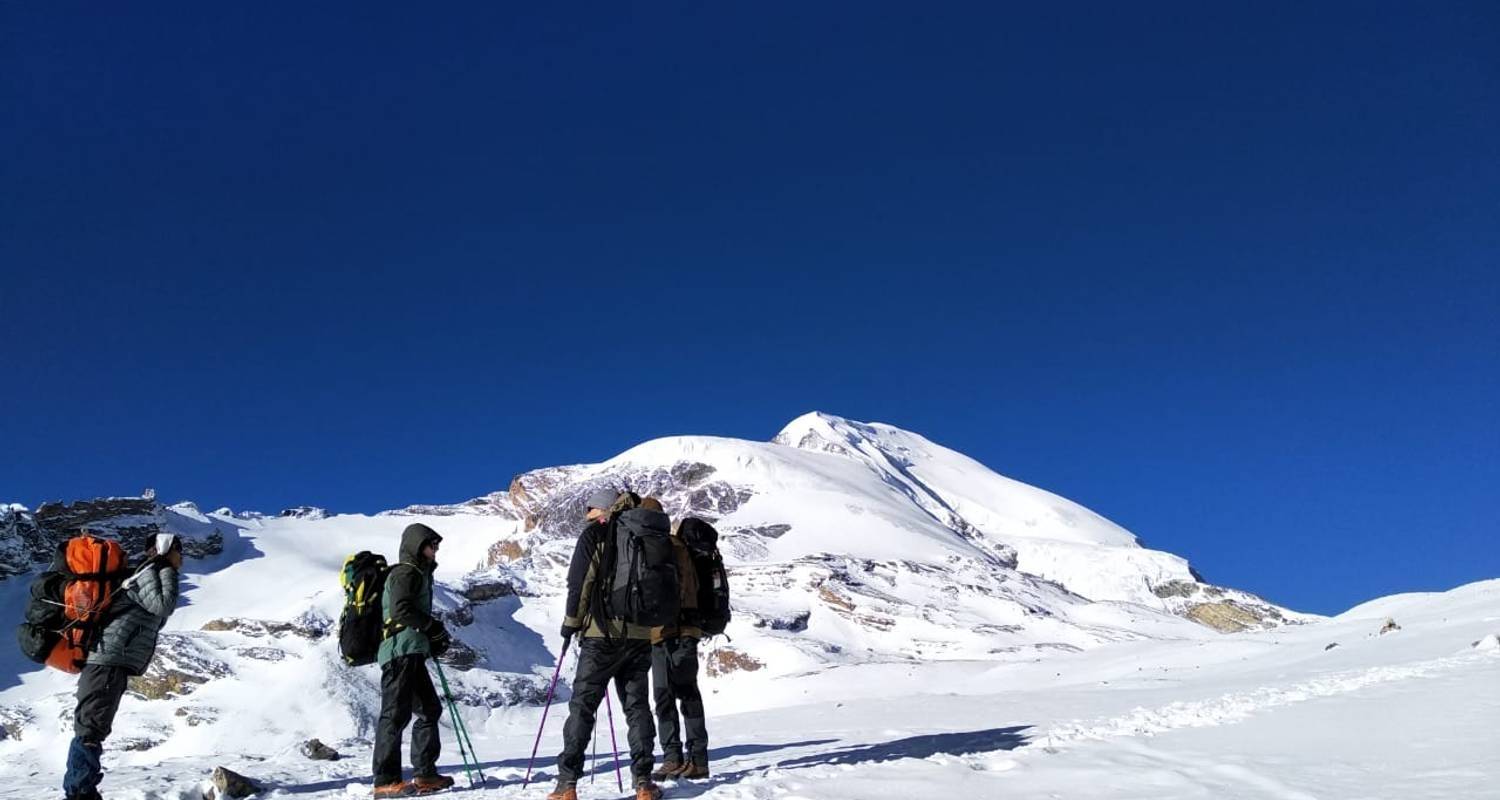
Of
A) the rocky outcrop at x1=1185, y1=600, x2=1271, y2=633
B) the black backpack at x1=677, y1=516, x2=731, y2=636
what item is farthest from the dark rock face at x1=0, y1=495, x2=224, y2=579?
the rocky outcrop at x1=1185, y1=600, x2=1271, y2=633

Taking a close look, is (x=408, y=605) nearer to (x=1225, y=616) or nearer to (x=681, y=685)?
(x=681, y=685)

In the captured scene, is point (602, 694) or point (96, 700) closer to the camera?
point (96, 700)

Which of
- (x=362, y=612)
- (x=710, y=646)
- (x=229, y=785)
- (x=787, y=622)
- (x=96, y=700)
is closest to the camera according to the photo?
(x=96, y=700)

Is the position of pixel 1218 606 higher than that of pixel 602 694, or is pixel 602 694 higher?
pixel 602 694

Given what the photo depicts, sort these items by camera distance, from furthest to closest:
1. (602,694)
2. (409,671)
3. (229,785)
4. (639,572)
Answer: (229,785)
(409,671)
(602,694)
(639,572)

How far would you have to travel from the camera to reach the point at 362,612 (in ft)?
28.9

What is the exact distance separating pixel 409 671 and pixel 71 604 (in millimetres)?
2865

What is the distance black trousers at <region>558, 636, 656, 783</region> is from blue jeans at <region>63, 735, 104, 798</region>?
401cm

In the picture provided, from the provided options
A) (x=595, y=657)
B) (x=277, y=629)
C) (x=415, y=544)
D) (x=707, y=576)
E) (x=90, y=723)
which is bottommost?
(x=90, y=723)

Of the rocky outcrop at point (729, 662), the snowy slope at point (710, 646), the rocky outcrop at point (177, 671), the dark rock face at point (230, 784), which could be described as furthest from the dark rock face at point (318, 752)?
the rocky outcrop at point (729, 662)

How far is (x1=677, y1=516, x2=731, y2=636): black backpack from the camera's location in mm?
9219

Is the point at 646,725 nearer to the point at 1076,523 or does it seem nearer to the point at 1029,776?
the point at 1029,776

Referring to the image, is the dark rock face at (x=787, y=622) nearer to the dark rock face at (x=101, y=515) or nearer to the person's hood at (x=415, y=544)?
the person's hood at (x=415, y=544)

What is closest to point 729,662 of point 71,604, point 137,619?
point 137,619
